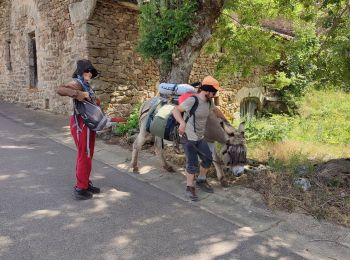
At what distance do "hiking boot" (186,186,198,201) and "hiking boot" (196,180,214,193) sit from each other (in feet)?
0.92

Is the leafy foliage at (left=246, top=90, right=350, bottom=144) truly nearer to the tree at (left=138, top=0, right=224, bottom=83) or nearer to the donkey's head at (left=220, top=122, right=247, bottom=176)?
the tree at (left=138, top=0, right=224, bottom=83)

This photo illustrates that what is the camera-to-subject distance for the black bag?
15.0 ft

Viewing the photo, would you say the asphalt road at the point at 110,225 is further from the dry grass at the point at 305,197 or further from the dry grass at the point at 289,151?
the dry grass at the point at 289,151

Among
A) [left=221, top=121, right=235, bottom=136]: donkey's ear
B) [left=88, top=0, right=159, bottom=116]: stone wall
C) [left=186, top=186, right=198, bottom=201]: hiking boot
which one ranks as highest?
[left=88, top=0, right=159, bottom=116]: stone wall

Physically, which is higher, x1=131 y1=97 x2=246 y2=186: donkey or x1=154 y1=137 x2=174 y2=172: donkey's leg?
x1=131 y1=97 x2=246 y2=186: donkey

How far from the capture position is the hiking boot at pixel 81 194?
474 centimetres

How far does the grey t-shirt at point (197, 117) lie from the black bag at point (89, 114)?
3.58 ft

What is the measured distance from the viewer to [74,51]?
1087 cm

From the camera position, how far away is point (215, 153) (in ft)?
18.0

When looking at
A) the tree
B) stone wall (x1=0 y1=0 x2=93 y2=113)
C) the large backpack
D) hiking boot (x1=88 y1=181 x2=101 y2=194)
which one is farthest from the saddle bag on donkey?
stone wall (x1=0 y1=0 x2=93 y2=113)

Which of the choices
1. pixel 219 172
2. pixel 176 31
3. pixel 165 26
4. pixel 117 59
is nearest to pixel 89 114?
pixel 219 172

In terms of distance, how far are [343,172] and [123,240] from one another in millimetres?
3707

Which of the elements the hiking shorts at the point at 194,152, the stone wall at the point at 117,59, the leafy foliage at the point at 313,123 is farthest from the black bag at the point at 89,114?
the stone wall at the point at 117,59

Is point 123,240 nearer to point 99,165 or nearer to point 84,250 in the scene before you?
point 84,250
